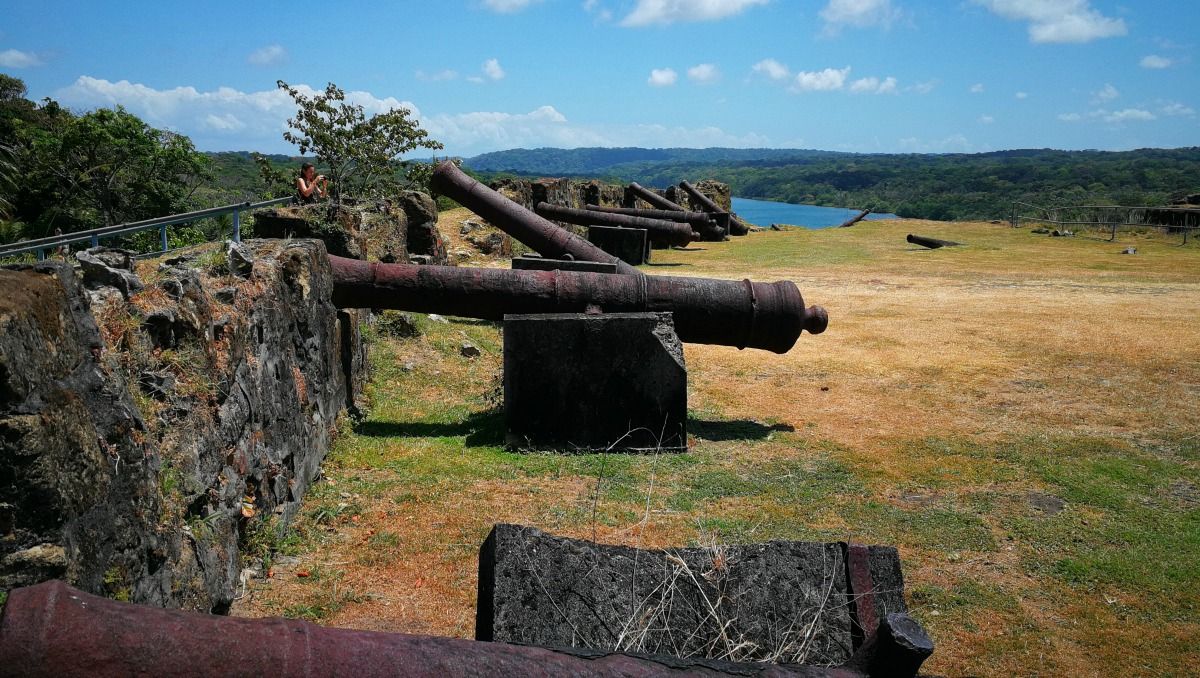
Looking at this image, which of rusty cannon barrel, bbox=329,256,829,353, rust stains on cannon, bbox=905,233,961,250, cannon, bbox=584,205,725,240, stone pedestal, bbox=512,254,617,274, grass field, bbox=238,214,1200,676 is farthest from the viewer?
rust stains on cannon, bbox=905,233,961,250

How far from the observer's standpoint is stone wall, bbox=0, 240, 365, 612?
2.36m

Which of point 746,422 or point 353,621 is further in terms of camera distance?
point 746,422

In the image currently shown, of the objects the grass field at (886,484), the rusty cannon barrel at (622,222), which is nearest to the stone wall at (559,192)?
the rusty cannon barrel at (622,222)

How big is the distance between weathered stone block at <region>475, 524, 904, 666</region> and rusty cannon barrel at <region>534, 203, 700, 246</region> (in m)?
19.2

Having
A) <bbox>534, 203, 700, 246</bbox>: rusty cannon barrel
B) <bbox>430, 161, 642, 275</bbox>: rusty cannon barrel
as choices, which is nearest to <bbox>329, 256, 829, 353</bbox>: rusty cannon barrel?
<bbox>430, 161, 642, 275</bbox>: rusty cannon barrel

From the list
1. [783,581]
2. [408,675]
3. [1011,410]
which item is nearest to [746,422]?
[1011,410]

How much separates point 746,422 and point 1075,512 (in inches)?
121

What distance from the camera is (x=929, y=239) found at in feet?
→ 91.4

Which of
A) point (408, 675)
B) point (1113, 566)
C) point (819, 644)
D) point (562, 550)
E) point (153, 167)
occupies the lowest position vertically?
point (1113, 566)

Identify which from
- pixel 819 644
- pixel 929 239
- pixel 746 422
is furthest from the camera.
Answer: pixel 929 239

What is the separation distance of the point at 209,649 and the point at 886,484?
582 centimetres

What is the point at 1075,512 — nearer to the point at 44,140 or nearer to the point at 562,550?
the point at 562,550

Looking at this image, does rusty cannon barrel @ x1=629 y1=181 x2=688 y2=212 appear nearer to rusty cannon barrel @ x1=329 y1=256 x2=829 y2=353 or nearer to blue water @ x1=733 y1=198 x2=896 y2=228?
blue water @ x1=733 y1=198 x2=896 y2=228

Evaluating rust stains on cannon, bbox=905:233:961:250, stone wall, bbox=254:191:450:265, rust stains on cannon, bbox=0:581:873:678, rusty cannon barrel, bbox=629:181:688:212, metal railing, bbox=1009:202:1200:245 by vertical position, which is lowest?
rust stains on cannon, bbox=0:581:873:678
